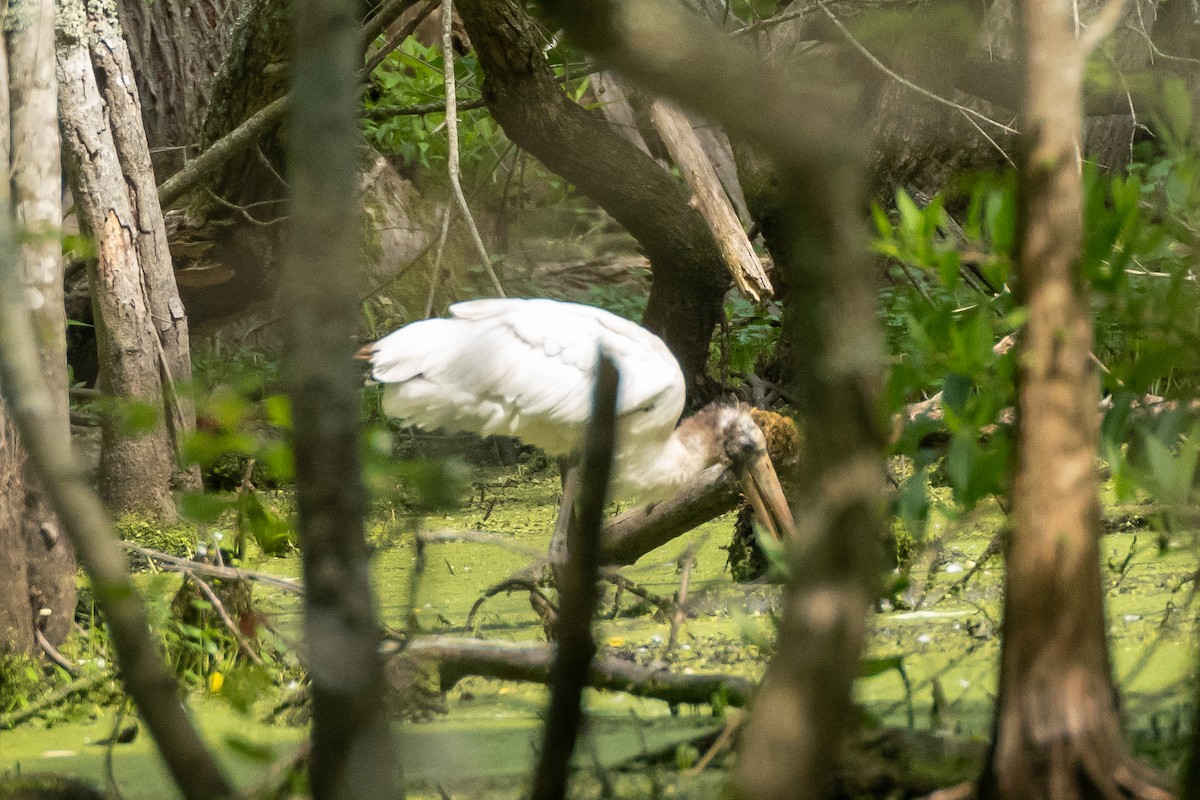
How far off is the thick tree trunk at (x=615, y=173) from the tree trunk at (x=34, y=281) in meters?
2.05

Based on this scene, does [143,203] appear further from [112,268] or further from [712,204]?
[712,204]

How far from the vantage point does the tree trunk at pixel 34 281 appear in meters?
3.30

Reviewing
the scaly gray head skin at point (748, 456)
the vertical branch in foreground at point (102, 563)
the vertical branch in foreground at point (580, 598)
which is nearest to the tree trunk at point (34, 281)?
the scaly gray head skin at point (748, 456)

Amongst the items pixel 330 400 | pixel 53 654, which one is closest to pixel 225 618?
pixel 53 654

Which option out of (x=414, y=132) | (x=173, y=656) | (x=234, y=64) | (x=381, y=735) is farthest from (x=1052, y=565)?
(x=414, y=132)

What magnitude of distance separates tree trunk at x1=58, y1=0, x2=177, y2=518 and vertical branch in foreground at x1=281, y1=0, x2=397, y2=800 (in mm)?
4148

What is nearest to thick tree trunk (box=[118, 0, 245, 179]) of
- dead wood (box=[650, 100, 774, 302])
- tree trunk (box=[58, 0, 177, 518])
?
tree trunk (box=[58, 0, 177, 518])

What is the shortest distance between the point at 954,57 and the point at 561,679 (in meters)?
5.15

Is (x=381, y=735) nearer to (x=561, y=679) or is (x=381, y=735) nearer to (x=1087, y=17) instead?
(x=561, y=679)

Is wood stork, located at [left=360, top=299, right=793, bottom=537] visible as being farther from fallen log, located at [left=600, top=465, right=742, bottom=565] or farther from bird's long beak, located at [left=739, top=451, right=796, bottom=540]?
fallen log, located at [left=600, top=465, right=742, bottom=565]

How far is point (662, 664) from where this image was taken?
294cm

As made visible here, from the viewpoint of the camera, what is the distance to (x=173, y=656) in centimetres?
344

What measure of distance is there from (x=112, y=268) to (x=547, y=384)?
6.34 feet

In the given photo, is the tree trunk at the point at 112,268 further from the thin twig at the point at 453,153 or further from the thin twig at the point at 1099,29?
the thin twig at the point at 1099,29
